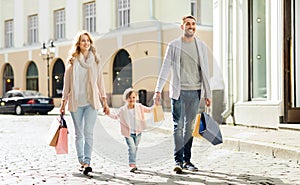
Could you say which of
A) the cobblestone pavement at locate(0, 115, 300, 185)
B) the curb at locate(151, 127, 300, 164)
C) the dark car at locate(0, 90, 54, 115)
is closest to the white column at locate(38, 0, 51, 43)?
the dark car at locate(0, 90, 54, 115)

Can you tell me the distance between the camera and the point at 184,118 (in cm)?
652

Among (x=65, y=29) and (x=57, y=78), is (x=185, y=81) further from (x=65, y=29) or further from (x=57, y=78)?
(x=57, y=78)

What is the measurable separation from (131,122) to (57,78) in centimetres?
2661

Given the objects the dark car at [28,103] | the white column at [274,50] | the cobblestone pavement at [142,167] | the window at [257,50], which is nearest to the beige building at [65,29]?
the dark car at [28,103]

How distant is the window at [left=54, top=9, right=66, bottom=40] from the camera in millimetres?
32312

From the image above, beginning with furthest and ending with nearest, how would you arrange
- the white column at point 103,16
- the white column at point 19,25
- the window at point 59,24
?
the white column at point 19,25 < the window at point 59,24 < the white column at point 103,16

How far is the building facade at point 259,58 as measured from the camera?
11.1m

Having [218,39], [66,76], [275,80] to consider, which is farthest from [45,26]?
[66,76]

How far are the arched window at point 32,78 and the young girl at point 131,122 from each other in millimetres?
28319

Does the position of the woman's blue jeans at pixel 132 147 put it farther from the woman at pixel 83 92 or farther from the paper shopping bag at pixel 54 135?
the paper shopping bag at pixel 54 135

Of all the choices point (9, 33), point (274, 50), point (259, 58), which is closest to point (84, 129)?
point (274, 50)

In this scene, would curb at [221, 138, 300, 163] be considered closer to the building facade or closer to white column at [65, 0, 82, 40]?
the building facade

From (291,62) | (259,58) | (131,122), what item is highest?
(259,58)

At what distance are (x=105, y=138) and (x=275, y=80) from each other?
3.89 metres
